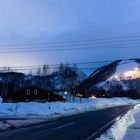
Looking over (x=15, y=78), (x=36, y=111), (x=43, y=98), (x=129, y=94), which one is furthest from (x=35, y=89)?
(x=129, y=94)

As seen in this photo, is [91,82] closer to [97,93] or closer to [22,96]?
[22,96]

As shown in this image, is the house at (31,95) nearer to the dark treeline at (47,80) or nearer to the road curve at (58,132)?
the dark treeline at (47,80)

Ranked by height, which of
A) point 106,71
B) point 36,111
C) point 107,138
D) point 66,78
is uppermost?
point 66,78

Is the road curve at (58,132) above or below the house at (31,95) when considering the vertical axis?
below

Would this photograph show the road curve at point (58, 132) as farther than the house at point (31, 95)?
No

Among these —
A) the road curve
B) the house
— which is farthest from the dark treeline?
the road curve

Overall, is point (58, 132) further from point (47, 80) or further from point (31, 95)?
point (47, 80)

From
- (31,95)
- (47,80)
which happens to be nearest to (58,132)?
(31,95)

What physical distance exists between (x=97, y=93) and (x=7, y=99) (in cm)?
6618

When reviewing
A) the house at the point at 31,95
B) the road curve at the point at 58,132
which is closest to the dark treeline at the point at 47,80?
the house at the point at 31,95

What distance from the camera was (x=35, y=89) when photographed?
371 feet

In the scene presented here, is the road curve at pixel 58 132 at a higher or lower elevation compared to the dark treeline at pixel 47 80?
lower

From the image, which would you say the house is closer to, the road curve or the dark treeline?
the dark treeline

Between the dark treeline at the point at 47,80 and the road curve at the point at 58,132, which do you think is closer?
the road curve at the point at 58,132
